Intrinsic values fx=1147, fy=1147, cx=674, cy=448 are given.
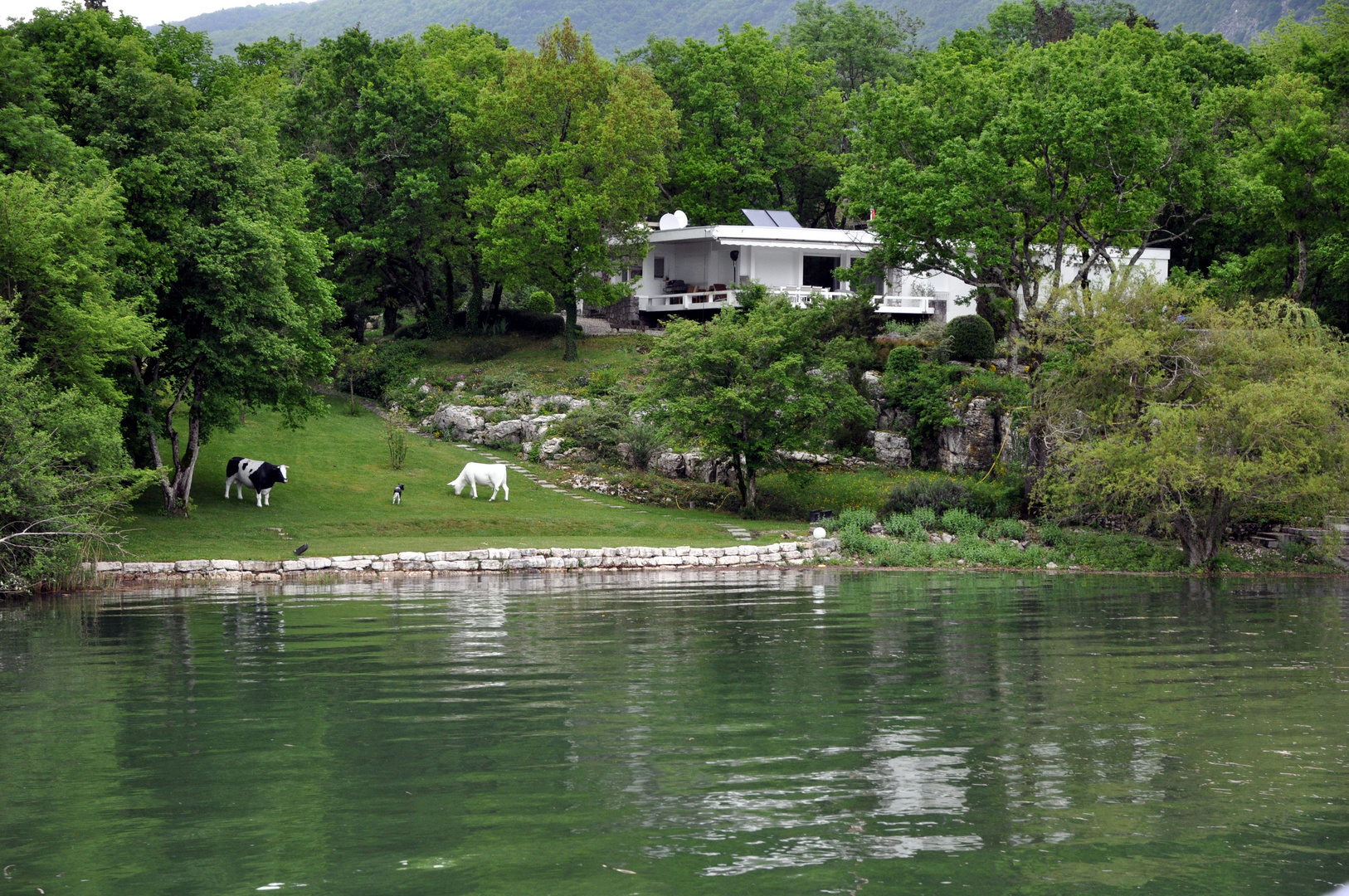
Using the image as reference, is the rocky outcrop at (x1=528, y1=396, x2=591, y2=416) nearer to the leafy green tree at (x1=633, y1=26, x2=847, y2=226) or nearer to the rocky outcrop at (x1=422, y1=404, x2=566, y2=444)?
the rocky outcrop at (x1=422, y1=404, x2=566, y2=444)

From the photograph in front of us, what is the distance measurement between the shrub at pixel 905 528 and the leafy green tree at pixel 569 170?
22786mm

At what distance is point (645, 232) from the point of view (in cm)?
5616

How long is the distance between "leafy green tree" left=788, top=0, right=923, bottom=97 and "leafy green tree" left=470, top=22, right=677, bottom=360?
976 inches

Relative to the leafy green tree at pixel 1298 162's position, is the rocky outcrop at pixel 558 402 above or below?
below

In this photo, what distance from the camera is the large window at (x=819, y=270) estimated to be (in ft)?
205

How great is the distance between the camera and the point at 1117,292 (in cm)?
3528

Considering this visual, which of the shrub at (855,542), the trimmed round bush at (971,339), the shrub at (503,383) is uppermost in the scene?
the trimmed round bush at (971,339)

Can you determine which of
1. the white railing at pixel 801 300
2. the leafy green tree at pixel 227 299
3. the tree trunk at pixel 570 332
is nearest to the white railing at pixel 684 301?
the white railing at pixel 801 300

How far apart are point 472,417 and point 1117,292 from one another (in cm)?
2685

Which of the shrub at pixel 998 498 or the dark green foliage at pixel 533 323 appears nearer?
the shrub at pixel 998 498

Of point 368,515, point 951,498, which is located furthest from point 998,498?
point 368,515

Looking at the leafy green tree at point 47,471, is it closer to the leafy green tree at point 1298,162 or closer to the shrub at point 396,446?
the shrub at point 396,446

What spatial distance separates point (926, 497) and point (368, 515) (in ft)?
59.0

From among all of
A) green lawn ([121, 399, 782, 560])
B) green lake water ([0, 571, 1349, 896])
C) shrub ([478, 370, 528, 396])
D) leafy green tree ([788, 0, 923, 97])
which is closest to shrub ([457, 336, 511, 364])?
shrub ([478, 370, 528, 396])
